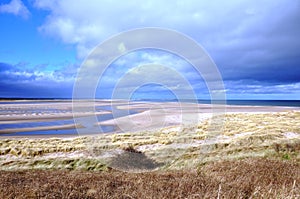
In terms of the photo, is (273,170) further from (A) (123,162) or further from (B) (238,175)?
(A) (123,162)

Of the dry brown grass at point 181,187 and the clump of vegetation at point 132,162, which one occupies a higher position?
the dry brown grass at point 181,187

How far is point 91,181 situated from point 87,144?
10.4 meters

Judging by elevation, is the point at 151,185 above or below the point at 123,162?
above

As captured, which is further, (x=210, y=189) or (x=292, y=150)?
(x=292, y=150)

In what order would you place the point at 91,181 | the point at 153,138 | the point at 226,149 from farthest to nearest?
the point at 153,138 → the point at 226,149 → the point at 91,181

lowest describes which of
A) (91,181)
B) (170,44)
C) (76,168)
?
(76,168)

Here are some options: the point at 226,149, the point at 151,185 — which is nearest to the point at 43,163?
the point at 151,185

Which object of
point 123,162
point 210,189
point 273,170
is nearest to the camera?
point 210,189

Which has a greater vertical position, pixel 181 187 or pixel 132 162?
pixel 181 187

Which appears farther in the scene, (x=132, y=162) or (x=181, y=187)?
(x=132, y=162)

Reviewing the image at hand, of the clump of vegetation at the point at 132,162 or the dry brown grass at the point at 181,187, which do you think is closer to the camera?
the dry brown grass at the point at 181,187

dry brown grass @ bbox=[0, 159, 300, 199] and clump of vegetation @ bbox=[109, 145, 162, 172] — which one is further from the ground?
dry brown grass @ bbox=[0, 159, 300, 199]

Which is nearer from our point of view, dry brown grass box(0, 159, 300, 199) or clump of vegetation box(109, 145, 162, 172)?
dry brown grass box(0, 159, 300, 199)

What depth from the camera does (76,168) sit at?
12586 millimetres
